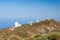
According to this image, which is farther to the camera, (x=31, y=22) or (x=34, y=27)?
(x=31, y=22)

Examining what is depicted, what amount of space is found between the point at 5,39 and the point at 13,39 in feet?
8.46

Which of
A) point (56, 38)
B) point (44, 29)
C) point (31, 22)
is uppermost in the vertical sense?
point (31, 22)

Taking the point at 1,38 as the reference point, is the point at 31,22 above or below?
above

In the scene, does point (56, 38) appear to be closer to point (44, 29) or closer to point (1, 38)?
point (1, 38)

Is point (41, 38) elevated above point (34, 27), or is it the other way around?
point (34, 27)

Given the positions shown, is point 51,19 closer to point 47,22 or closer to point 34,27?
point 47,22

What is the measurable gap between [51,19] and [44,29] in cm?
2768

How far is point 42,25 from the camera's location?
144 m

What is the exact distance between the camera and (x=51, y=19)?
537 ft

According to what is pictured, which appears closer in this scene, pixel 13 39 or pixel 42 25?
pixel 13 39

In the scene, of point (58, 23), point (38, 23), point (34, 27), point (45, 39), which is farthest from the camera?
point (58, 23)

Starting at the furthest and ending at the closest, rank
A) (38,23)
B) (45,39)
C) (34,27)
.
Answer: (38,23), (34,27), (45,39)

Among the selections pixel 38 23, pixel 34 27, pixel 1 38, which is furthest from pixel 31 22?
pixel 1 38

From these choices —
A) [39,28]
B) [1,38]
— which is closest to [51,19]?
[39,28]
